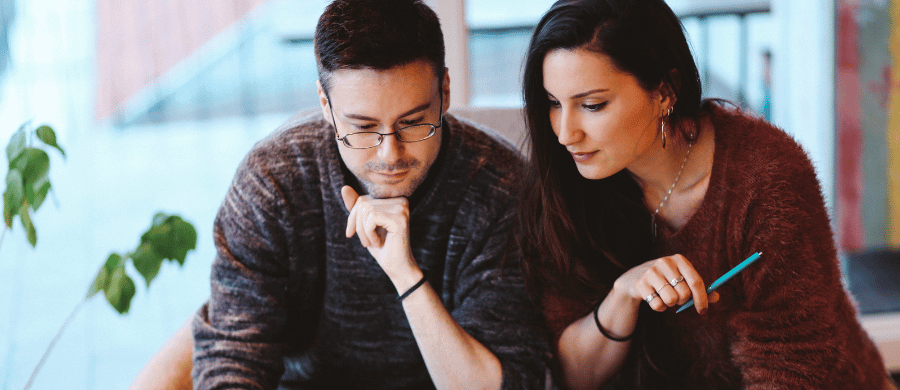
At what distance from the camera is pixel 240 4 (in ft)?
6.68

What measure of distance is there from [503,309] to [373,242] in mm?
271

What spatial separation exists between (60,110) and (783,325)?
6.10 ft

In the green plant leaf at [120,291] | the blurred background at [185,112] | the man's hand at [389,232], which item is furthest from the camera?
the blurred background at [185,112]

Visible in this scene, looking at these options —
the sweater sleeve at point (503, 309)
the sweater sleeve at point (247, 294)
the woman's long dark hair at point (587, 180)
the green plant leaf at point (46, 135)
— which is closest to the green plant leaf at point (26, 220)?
the green plant leaf at point (46, 135)

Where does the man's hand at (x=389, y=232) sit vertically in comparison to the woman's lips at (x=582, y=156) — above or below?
below

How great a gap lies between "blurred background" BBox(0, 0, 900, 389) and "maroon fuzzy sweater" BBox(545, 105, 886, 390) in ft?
1.90

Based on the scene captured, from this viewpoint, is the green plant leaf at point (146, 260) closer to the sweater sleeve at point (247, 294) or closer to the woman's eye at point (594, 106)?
the sweater sleeve at point (247, 294)

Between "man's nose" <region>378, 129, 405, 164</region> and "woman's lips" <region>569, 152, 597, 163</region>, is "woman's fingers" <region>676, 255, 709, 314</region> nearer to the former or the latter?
"woman's lips" <region>569, 152, 597, 163</region>

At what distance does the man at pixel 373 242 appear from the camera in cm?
114

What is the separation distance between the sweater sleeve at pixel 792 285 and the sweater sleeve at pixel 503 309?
0.37m

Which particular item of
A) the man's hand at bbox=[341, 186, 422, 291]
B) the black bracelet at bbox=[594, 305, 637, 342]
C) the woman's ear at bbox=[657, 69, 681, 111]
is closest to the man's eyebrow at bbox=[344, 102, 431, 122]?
the man's hand at bbox=[341, 186, 422, 291]

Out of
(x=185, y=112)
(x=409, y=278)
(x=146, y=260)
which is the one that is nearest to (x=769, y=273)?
(x=409, y=278)

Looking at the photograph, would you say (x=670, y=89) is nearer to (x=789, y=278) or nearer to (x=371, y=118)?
(x=789, y=278)

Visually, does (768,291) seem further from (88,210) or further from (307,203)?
(88,210)
